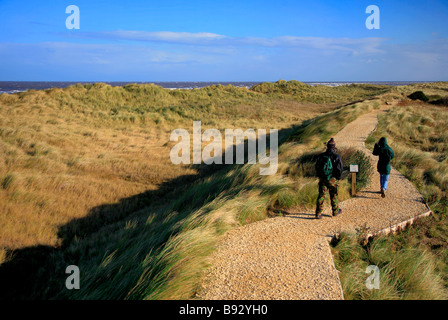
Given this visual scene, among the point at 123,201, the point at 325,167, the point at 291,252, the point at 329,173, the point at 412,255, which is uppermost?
the point at 325,167

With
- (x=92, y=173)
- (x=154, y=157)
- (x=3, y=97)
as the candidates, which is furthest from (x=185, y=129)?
(x=3, y=97)

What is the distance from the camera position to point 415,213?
5.66 metres

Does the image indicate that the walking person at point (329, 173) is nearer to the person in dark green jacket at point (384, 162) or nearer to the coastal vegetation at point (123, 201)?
the coastal vegetation at point (123, 201)

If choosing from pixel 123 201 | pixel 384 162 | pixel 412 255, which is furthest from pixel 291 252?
pixel 123 201

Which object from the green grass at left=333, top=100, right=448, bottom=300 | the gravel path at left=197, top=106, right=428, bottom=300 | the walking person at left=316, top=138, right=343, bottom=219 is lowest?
the green grass at left=333, top=100, right=448, bottom=300

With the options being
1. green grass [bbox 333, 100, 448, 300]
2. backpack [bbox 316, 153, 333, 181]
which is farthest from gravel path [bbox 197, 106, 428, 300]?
backpack [bbox 316, 153, 333, 181]

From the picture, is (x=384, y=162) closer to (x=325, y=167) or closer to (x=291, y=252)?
(x=325, y=167)

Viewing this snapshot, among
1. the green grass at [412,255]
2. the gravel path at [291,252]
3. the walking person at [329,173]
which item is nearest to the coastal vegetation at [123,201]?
the green grass at [412,255]

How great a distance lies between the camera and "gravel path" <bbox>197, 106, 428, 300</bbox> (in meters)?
3.27

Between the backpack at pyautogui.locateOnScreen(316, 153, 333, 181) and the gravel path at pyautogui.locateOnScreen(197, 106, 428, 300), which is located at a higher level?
the backpack at pyautogui.locateOnScreen(316, 153, 333, 181)

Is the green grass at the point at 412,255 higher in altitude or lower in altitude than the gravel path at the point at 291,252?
lower

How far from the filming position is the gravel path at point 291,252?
3266mm

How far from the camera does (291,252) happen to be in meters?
4.04

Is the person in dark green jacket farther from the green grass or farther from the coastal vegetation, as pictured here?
the green grass
